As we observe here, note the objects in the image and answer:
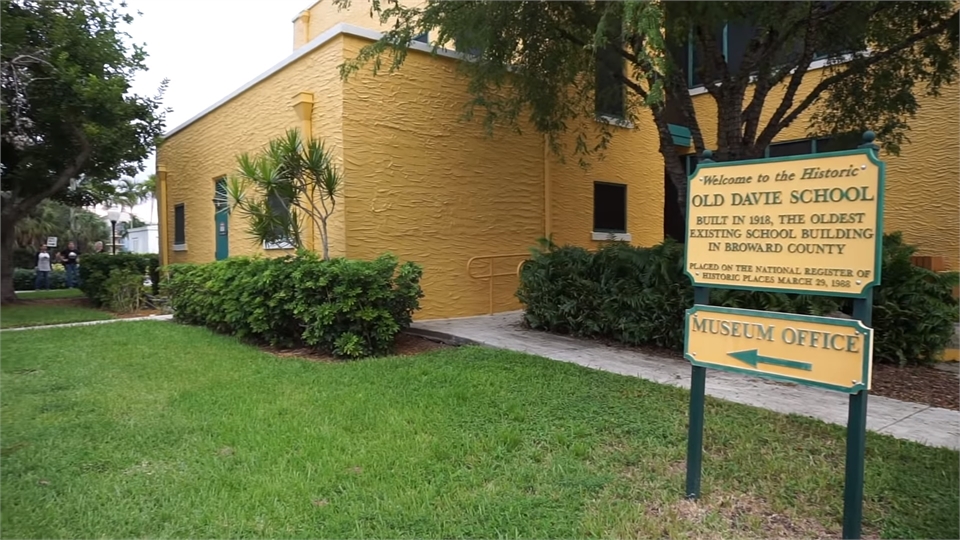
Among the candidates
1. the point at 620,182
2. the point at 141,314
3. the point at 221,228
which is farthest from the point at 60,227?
the point at 620,182

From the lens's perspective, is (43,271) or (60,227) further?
(60,227)

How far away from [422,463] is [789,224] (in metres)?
2.59

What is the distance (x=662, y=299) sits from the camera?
276 inches

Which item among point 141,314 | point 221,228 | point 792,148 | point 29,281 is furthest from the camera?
point 29,281

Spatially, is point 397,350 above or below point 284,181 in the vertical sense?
below

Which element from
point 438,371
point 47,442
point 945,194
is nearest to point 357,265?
point 438,371

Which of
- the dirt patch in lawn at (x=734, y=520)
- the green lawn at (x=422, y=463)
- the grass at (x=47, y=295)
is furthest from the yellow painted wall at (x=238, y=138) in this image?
the dirt patch in lawn at (x=734, y=520)

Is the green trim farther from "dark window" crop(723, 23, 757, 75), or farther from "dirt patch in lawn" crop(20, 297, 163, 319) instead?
"dirt patch in lawn" crop(20, 297, 163, 319)

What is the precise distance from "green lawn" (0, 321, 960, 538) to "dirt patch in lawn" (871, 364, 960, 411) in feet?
5.38

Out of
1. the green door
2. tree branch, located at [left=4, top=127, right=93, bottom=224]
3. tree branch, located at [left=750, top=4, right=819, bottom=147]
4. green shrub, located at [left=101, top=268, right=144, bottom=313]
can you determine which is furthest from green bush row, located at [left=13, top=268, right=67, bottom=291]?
tree branch, located at [left=750, top=4, right=819, bottom=147]

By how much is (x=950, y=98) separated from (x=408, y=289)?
950cm

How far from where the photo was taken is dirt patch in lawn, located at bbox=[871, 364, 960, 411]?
16.8 feet

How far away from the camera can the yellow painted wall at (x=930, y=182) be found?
9.05 meters

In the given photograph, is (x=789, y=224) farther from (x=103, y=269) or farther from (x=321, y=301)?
(x=103, y=269)
